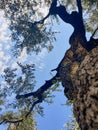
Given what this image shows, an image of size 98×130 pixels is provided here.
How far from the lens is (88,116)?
26.3ft

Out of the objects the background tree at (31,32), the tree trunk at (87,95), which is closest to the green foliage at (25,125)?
the background tree at (31,32)

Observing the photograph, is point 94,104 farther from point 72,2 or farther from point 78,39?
point 72,2

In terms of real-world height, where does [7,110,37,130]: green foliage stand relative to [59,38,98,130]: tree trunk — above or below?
above

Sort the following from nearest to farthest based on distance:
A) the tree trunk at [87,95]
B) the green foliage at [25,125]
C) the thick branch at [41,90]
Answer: the tree trunk at [87,95] < the thick branch at [41,90] < the green foliage at [25,125]

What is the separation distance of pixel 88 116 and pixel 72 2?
55.1 ft

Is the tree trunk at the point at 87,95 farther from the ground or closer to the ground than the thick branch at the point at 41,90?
closer to the ground

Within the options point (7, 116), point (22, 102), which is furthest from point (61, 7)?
point (7, 116)

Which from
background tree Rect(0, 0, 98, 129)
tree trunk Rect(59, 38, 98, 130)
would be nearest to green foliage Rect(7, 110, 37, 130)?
background tree Rect(0, 0, 98, 129)

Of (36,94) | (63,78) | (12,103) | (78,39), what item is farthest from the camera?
(12,103)

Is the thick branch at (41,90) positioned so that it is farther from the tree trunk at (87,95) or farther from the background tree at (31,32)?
the tree trunk at (87,95)

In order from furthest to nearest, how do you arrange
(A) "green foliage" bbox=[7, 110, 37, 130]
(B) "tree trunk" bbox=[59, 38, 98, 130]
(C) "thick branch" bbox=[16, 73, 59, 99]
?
(A) "green foliage" bbox=[7, 110, 37, 130], (C) "thick branch" bbox=[16, 73, 59, 99], (B) "tree trunk" bbox=[59, 38, 98, 130]

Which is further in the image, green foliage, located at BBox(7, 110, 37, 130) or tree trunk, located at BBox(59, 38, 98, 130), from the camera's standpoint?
green foliage, located at BBox(7, 110, 37, 130)

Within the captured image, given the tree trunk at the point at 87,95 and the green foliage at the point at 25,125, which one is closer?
the tree trunk at the point at 87,95

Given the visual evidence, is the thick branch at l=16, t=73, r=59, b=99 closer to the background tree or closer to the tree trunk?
the background tree
